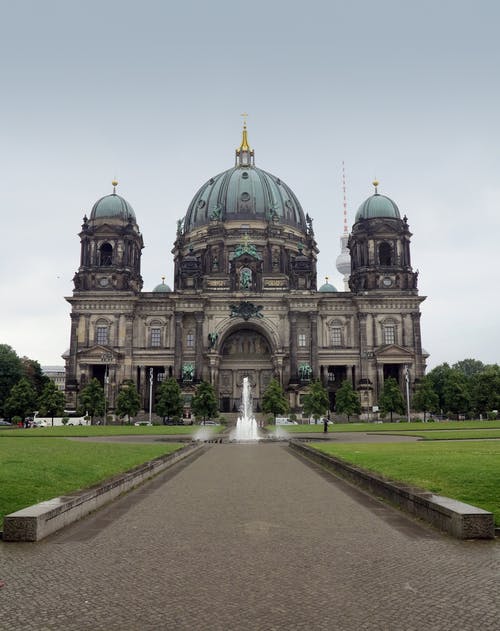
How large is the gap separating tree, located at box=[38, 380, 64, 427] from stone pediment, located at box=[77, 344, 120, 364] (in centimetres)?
1335

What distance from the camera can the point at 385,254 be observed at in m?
93.7

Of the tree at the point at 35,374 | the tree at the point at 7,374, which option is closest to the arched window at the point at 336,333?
the tree at the point at 7,374

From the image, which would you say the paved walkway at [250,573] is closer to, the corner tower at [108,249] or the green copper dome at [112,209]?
the corner tower at [108,249]

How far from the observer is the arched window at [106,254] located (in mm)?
92312

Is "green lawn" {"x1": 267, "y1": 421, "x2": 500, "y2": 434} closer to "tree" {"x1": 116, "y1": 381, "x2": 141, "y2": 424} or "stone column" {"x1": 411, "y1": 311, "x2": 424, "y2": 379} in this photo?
"tree" {"x1": 116, "y1": 381, "x2": 141, "y2": 424}

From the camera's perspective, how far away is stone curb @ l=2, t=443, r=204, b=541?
10.2 m

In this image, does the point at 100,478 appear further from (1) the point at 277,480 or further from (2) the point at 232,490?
(1) the point at 277,480

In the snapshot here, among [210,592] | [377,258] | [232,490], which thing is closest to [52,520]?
[210,592]

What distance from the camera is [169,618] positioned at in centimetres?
661

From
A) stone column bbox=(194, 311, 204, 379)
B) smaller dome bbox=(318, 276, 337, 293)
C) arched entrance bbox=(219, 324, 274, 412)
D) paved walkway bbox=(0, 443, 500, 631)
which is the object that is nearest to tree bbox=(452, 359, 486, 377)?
smaller dome bbox=(318, 276, 337, 293)

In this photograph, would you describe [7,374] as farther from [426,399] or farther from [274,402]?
[426,399]

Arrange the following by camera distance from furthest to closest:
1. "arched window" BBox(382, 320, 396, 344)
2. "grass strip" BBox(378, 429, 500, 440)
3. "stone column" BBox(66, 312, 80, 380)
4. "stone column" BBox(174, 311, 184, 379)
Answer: "arched window" BBox(382, 320, 396, 344), "stone column" BBox(174, 311, 184, 379), "stone column" BBox(66, 312, 80, 380), "grass strip" BBox(378, 429, 500, 440)

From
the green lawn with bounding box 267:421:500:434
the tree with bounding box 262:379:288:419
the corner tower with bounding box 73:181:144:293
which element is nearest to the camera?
the green lawn with bounding box 267:421:500:434

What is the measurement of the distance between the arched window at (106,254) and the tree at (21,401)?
24.1 m
